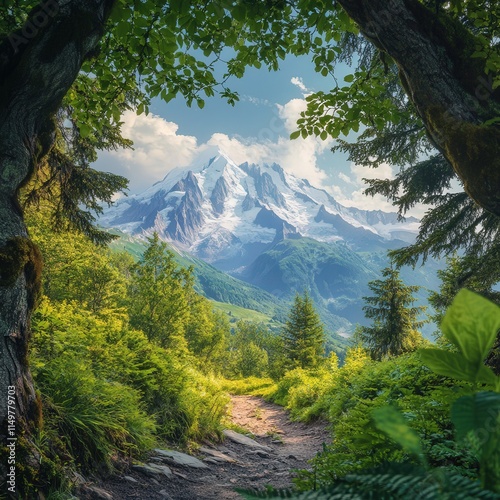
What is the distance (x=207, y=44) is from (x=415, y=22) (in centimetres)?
221

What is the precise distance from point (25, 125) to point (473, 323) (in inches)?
147

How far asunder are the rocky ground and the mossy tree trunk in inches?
65.9

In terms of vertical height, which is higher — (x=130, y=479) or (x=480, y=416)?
(x=480, y=416)

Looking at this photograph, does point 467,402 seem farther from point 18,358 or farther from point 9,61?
point 9,61

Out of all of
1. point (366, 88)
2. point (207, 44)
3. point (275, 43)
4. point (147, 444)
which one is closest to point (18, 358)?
point (147, 444)

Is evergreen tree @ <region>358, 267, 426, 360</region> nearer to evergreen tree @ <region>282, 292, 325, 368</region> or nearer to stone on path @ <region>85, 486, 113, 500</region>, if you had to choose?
evergreen tree @ <region>282, 292, 325, 368</region>

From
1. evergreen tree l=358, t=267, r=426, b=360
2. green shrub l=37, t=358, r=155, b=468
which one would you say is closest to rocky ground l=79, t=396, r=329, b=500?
green shrub l=37, t=358, r=155, b=468

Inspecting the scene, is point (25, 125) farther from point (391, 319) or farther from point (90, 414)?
point (391, 319)

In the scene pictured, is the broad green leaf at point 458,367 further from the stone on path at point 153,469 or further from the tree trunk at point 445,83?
the stone on path at point 153,469

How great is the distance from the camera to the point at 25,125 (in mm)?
3123

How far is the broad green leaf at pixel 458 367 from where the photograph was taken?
1.87ft

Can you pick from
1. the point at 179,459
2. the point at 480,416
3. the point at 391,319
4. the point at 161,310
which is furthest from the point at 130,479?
the point at 391,319

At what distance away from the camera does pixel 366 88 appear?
4.32m

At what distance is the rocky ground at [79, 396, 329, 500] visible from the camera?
408 centimetres
